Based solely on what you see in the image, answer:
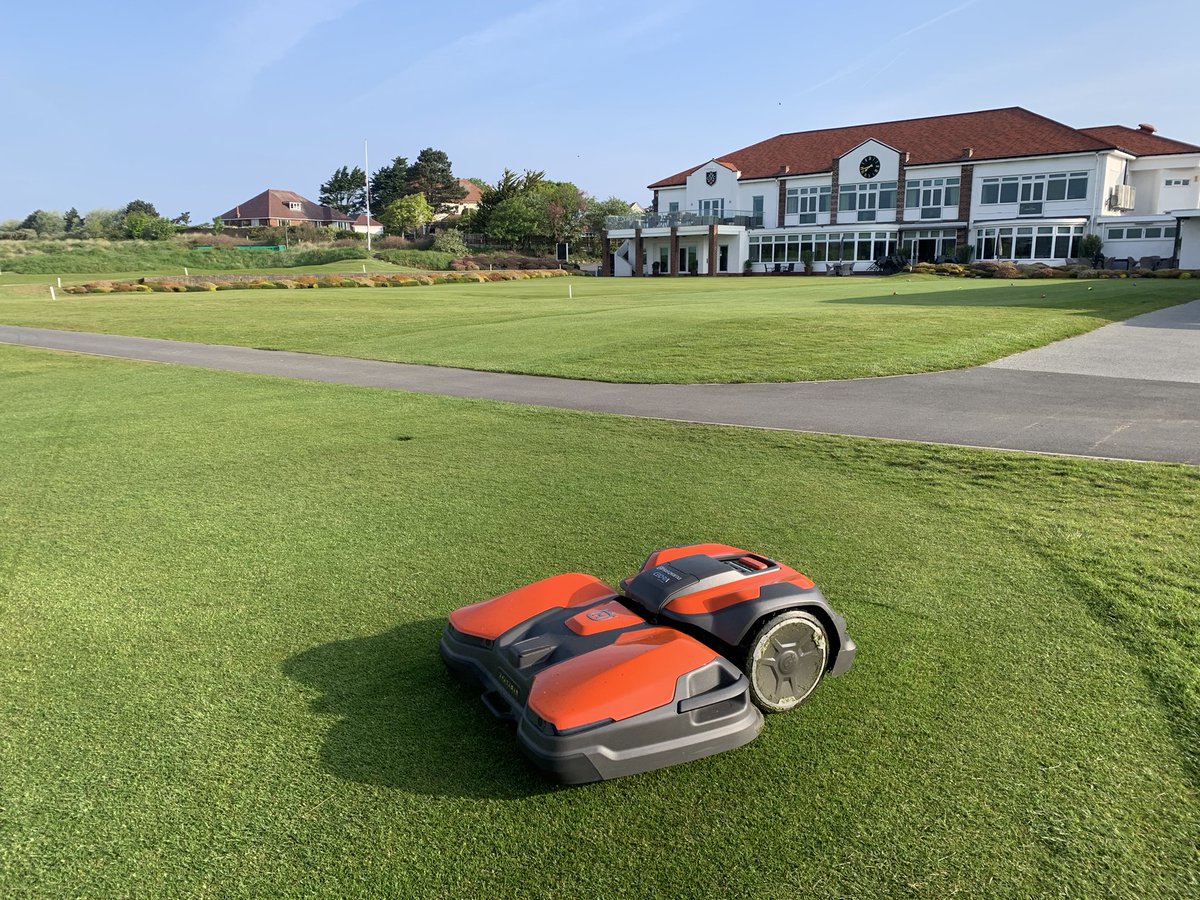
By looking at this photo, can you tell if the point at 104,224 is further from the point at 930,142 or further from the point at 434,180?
the point at 930,142

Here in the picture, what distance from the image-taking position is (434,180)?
4783 inches

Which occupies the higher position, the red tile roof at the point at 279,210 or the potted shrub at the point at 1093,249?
the red tile roof at the point at 279,210

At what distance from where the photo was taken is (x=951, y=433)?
30.2 feet

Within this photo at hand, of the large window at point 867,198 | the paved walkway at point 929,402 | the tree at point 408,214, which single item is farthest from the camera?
the tree at point 408,214

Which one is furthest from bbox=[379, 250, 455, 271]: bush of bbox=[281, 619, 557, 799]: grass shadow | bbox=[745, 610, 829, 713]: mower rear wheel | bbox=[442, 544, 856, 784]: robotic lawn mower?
bbox=[745, 610, 829, 713]: mower rear wheel

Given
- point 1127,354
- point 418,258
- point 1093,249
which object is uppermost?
point 418,258

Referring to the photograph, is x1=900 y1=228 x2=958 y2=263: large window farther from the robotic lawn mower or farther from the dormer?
the robotic lawn mower

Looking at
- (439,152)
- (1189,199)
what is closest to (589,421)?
(1189,199)

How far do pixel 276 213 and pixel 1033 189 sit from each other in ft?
353

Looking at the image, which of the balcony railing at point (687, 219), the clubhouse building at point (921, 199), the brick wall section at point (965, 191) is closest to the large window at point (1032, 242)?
the clubhouse building at point (921, 199)

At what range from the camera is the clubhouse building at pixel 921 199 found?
5600 centimetres

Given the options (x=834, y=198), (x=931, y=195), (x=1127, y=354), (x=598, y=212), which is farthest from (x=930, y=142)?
(x=1127, y=354)

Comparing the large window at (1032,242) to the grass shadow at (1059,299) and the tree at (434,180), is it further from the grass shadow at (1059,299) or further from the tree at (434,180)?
the tree at (434,180)

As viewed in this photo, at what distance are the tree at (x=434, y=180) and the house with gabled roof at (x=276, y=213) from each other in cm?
1320
